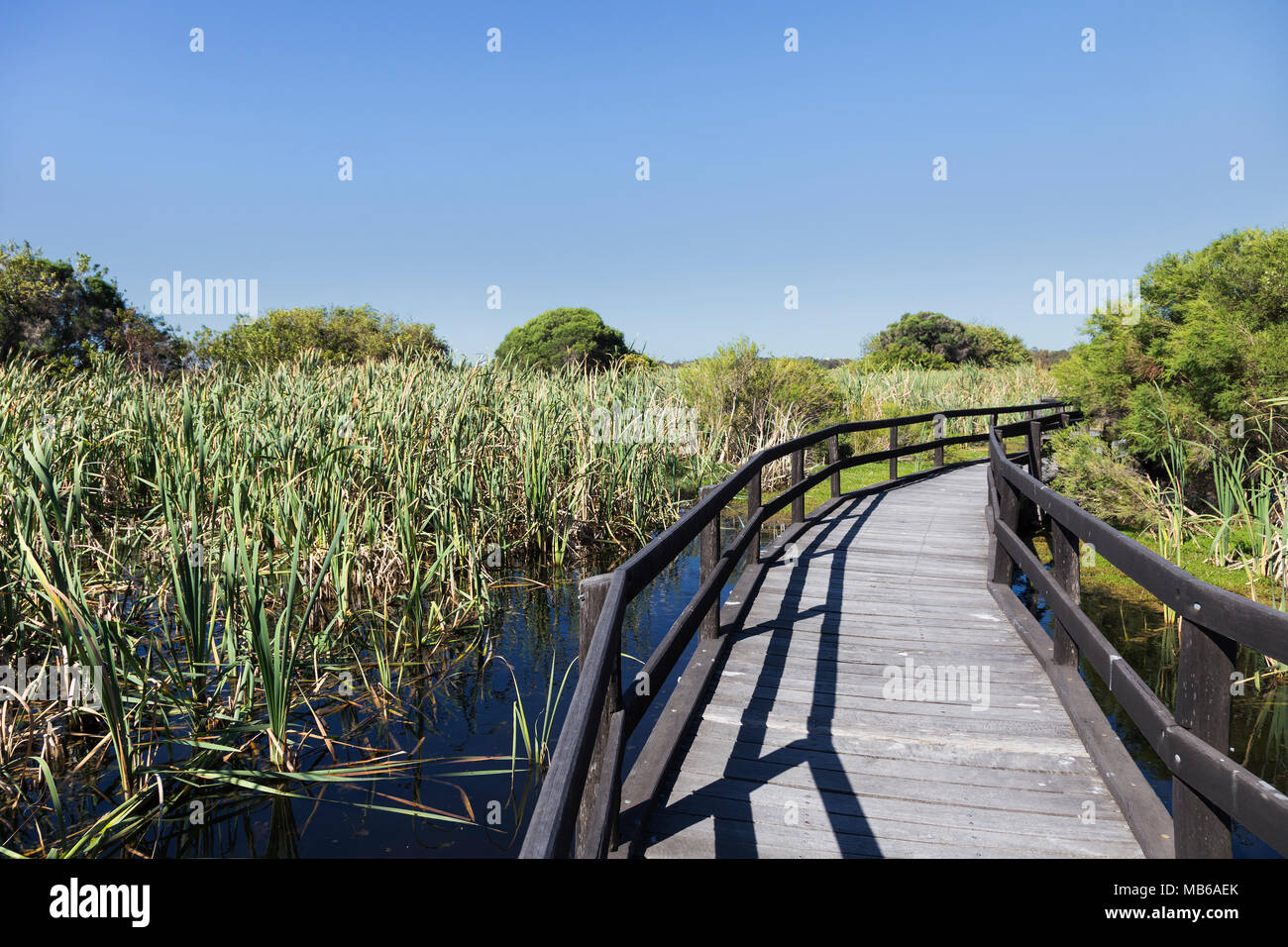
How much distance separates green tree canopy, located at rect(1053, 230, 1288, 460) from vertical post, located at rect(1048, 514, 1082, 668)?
3825 millimetres

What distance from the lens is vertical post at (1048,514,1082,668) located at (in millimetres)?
3695

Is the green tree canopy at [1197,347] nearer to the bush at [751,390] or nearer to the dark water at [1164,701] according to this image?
the dark water at [1164,701]

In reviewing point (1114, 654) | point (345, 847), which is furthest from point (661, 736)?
point (1114, 654)

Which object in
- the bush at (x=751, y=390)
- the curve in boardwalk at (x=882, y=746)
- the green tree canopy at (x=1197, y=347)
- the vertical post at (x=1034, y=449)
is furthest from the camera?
the bush at (x=751, y=390)

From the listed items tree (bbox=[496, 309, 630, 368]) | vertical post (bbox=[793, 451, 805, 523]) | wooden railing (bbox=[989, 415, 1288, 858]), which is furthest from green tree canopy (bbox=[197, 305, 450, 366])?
wooden railing (bbox=[989, 415, 1288, 858])

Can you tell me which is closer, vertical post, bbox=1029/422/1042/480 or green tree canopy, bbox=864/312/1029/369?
vertical post, bbox=1029/422/1042/480

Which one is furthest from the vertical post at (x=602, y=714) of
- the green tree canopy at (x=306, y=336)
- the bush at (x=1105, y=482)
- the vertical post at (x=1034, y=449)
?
the green tree canopy at (x=306, y=336)

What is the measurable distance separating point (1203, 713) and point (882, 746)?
5.04ft

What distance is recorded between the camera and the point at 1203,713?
6.82 ft

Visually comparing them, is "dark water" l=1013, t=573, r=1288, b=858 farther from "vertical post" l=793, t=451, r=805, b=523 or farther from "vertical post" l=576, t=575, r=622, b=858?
"vertical post" l=576, t=575, r=622, b=858

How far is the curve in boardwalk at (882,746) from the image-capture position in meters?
2.73

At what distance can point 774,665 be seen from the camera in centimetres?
444

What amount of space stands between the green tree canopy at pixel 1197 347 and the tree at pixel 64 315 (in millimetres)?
22433

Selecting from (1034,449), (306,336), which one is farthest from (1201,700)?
(306,336)
